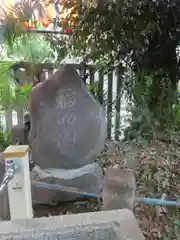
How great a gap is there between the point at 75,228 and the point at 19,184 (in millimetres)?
520

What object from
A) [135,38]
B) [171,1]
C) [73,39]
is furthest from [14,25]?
[171,1]

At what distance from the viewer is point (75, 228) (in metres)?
0.98

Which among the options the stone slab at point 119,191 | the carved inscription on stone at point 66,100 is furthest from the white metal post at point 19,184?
the carved inscription on stone at point 66,100

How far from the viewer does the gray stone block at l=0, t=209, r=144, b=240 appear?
956mm

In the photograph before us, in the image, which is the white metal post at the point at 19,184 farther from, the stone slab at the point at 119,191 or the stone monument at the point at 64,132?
the stone monument at the point at 64,132

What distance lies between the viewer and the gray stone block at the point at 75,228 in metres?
0.96

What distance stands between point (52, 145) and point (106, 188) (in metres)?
0.90

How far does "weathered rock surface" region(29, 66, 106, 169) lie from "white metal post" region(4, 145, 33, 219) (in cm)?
65

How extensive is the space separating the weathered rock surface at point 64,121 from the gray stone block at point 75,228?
1084 millimetres

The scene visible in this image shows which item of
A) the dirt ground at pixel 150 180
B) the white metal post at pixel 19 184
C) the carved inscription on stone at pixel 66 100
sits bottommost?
the dirt ground at pixel 150 180

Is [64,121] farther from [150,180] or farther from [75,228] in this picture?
[75,228]

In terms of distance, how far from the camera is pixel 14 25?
87.7 inches

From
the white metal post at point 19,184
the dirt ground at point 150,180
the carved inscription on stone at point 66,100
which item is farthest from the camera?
the carved inscription on stone at point 66,100

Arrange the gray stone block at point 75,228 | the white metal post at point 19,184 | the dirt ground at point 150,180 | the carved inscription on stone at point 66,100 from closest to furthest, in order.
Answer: the gray stone block at point 75,228 < the white metal post at point 19,184 < the dirt ground at point 150,180 < the carved inscription on stone at point 66,100
